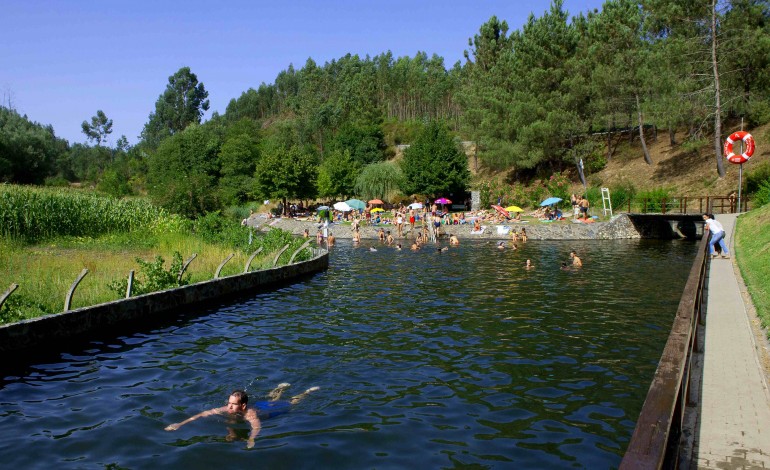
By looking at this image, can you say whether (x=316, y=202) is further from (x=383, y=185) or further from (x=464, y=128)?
(x=464, y=128)

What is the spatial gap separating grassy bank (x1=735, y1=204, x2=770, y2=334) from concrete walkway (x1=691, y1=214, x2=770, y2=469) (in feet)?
2.51

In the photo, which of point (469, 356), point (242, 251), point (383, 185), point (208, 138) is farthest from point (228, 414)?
point (208, 138)

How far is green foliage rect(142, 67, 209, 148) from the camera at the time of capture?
5556 inches

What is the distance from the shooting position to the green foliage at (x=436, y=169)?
221 ft

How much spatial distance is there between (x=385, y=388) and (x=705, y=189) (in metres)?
47.4

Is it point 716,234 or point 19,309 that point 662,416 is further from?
point 716,234

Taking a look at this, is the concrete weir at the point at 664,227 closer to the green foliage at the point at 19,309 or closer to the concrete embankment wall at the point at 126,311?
the concrete embankment wall at the point at 126,311

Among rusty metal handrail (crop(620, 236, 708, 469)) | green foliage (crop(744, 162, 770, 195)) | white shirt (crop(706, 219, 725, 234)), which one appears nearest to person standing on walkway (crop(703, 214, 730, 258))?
white shirt (crop(706, 219, 725, 234))

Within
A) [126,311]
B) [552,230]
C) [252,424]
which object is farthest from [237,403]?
[552,230]

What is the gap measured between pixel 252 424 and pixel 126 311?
8.14m

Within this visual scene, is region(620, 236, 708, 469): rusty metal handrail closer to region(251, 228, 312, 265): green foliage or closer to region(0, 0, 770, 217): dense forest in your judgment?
region(251, 228, 312, 265): green foliage

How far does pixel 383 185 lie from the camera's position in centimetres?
7338

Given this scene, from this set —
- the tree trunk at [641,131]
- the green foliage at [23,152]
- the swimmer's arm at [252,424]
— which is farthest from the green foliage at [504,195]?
the swimmer's arm at [252,424]

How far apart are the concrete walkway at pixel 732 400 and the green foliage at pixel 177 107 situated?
14161 centimetres
